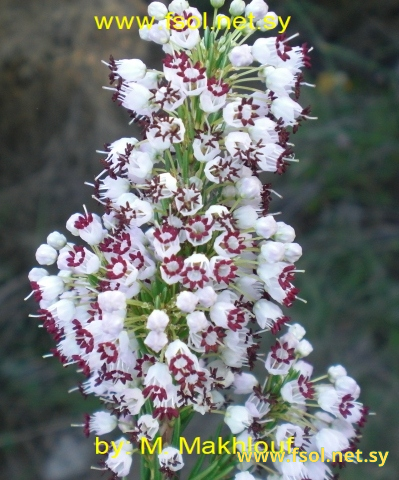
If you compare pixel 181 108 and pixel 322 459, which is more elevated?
pixel 181 108

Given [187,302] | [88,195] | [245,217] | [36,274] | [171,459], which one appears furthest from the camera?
[88,195]

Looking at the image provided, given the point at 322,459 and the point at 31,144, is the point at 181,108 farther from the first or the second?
the point at 31,144

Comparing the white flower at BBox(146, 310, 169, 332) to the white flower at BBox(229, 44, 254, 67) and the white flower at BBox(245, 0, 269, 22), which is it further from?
the white flower at BBox(245, 0, 269, 22)

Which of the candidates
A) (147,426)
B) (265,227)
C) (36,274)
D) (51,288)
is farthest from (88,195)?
(265,227)

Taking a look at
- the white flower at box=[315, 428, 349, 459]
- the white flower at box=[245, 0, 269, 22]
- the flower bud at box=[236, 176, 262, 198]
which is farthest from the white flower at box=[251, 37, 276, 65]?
the white flower at box=[315, 428, 349, 459]

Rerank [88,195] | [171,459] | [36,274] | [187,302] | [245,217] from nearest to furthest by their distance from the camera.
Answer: [187,302] < [245,217] < [171,459] < [36,274] < [88,195]

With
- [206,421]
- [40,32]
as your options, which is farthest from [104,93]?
[206,421]

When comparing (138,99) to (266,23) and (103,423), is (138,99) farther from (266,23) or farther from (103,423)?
(103,423)
